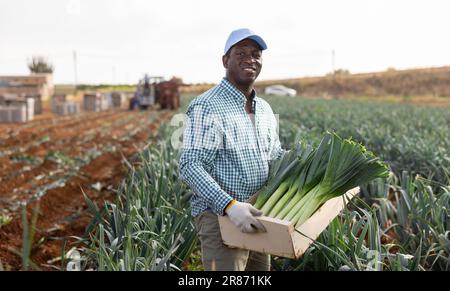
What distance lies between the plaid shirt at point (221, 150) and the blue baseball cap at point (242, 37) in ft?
0.60

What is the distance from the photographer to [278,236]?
6.45 ft

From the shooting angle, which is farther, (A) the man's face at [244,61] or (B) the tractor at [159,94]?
(B) the tractor at [159,94]

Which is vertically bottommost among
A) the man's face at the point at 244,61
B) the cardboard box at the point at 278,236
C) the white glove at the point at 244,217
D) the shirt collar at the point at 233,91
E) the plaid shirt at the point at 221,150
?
the cardboard box at the point at 278,236

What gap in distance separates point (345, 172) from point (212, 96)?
26.7 inches

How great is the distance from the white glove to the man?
100 mm

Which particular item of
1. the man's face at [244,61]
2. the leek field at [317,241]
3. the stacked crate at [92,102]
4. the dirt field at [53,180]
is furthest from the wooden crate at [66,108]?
→ the man's face at [244,61]

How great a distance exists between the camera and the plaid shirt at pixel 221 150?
217cm

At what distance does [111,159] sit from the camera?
8.84 m

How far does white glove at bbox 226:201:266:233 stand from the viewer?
1.97 metres

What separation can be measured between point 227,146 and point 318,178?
45 centimetres

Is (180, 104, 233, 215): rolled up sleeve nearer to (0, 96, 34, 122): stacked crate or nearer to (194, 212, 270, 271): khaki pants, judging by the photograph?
(194, 212, 270, 271): khaki pants

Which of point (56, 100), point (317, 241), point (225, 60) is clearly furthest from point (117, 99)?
point (317, 241)

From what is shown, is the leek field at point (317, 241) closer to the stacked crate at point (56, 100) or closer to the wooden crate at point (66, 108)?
the wooden crate at point (66, 108)

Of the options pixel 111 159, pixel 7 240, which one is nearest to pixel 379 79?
pixel 111 159
